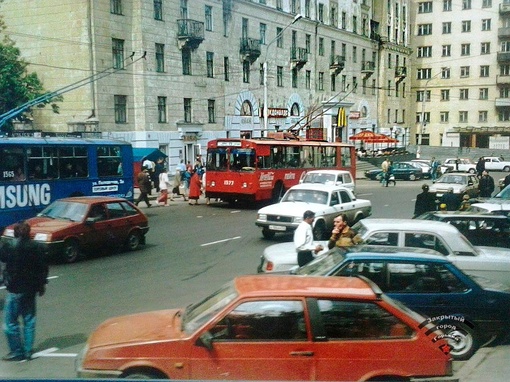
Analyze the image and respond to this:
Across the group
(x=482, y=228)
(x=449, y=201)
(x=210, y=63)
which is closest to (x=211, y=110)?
(x=210, y=63)

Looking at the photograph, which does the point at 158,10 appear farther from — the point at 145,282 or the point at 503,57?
the point at 145,282

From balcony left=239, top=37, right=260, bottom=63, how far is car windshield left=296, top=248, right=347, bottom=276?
36848 millimetres

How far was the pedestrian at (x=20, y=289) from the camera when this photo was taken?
23.4 feet

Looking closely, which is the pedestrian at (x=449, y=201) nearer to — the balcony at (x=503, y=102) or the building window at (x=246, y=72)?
the building window at (x=246, y=72)

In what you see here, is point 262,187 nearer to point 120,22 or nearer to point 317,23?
point 120,22

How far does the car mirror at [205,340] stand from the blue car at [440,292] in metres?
2.41

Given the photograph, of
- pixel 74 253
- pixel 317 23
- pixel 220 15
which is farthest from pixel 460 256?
pixel 317 23

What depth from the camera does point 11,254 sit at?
7.15 meters

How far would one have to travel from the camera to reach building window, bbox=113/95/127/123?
1340 inches

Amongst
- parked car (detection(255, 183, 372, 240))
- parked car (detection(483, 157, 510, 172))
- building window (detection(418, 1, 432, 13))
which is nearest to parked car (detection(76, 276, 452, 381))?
parked car (detection(255, 183, 372, 240))

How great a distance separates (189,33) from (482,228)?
2955 centimetres

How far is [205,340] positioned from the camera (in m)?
5.10

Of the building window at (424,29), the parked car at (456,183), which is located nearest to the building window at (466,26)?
the building window at (424,29)

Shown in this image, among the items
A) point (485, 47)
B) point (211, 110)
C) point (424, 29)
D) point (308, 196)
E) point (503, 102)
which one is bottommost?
point (308, 196)
